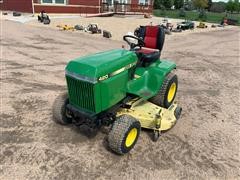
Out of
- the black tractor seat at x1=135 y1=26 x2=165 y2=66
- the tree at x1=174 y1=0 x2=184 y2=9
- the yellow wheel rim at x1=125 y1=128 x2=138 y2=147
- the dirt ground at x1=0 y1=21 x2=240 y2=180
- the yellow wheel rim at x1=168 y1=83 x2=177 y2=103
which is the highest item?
the tree at x1=174 y1=0 x2=184 y2=9

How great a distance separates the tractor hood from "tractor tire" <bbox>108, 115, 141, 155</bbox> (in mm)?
738

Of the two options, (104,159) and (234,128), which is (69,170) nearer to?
(104,159)

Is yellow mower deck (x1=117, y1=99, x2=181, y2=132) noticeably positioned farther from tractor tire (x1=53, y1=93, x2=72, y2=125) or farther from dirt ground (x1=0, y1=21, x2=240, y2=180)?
tractor tire (x1=53, y1=93, x2=72, y2=125)

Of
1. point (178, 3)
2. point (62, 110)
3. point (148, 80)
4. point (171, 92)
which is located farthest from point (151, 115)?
point (178, 3)

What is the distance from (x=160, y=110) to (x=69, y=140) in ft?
5.38

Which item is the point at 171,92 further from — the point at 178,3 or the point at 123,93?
the point at 178,3

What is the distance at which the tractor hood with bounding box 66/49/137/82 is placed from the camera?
363 cm

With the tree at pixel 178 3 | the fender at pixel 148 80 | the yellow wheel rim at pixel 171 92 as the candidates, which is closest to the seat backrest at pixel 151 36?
the fender at pixel 148 80

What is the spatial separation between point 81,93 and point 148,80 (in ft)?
4.94

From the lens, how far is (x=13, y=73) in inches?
303

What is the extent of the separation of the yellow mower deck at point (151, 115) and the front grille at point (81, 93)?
27.9 inches

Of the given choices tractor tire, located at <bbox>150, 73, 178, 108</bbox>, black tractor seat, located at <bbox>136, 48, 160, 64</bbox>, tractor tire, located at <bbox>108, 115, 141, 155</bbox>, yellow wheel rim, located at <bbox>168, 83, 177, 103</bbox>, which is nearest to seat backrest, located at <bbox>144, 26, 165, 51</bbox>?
black tractor seat, located at <bbox>136, 48, 160, 64</bbox>

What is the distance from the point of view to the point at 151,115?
4469 mm

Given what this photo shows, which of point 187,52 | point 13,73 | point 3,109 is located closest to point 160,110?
point 3,109
